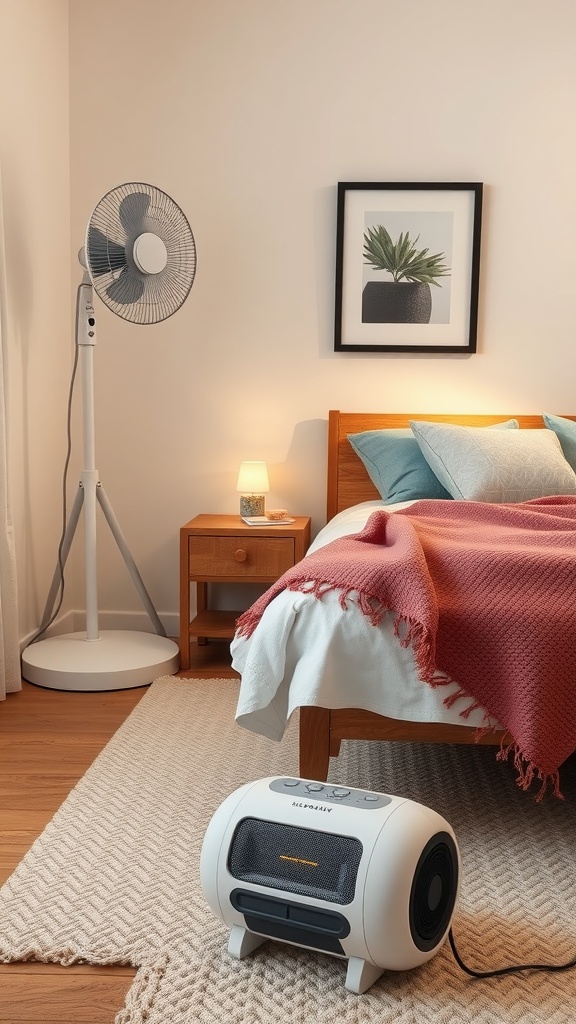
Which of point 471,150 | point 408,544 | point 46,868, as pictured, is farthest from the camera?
point 471,150

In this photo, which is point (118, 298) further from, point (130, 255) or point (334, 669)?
point (334, 669)

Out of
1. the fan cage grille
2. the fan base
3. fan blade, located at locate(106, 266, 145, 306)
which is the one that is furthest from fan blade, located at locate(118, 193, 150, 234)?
the fan base

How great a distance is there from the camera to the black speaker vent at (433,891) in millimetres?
1496

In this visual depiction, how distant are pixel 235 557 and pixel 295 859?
2.02 meters

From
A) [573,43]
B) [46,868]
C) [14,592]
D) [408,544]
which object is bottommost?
[46,868]

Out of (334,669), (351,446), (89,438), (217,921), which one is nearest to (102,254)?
(89,438)

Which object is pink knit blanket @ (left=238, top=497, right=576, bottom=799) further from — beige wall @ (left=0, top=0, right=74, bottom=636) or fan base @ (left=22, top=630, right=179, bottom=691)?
beige wall @ (left=0, top=0, right=74, bottom=636)

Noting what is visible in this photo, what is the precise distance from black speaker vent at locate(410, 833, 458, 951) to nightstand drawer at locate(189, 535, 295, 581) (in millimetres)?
1975

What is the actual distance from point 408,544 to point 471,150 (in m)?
2.25

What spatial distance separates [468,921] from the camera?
175 centimetres

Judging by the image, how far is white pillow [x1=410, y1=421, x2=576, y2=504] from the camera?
3125 mm

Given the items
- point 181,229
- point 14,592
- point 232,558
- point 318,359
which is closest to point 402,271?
point 318,359

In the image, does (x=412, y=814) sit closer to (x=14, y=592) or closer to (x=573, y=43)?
(x=14, y=592)

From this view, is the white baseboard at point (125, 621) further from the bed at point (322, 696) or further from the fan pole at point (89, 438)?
the bed at point (322, 696)
